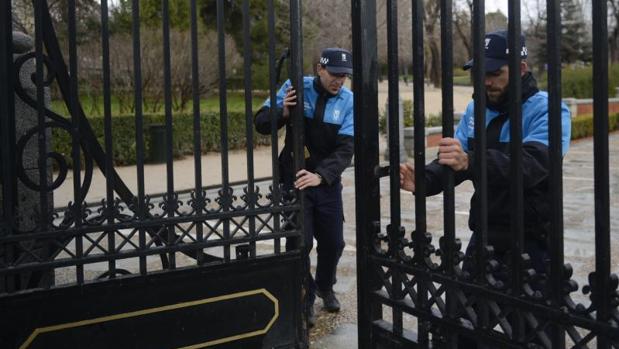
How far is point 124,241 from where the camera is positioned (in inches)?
138

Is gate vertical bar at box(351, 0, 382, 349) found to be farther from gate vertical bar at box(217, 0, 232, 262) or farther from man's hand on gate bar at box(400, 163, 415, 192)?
gate vertical bar at box(217, 0, 232, 262)

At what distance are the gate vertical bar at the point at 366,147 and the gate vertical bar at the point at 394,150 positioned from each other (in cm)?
11

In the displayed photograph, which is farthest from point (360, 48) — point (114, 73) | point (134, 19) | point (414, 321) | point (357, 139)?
point (114, 73)

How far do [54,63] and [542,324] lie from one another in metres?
2.59

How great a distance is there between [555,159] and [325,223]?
2.98 metres

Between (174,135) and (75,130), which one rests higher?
(75,130)

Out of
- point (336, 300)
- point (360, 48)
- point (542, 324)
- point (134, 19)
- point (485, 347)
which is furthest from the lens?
point (336, 300)

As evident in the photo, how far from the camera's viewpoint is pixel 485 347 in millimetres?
2680

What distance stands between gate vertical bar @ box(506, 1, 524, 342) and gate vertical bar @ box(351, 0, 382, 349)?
2.58ft

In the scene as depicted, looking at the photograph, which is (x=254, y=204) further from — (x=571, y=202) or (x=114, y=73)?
(x=114, y=73)

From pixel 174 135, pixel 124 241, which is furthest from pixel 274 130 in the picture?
pixel 174 135

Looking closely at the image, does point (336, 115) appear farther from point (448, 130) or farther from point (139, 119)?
point (448, 130)

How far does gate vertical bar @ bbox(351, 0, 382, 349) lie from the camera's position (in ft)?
10.00

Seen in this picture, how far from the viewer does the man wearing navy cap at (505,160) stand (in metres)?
2.79
